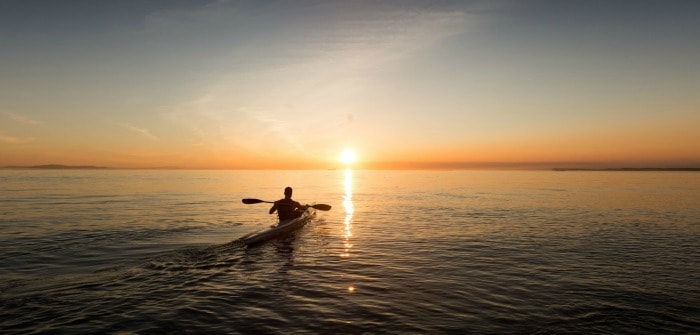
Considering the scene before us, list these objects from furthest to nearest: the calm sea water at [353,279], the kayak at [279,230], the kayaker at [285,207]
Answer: the kayaker at [285,207] → the kayak at [279,230] → the calm sea water at [353,279]

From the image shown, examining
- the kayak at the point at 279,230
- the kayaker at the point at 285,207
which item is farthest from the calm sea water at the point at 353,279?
the kayaker at the point at 285,207

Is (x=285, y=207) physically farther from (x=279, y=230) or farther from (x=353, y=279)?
(x=353, y=279)

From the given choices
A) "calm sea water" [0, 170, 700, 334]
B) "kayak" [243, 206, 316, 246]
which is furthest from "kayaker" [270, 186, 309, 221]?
"calm sea water" [0, 170, 700, 334]

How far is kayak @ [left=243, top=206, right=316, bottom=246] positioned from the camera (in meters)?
20.5

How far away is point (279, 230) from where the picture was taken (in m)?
23.3

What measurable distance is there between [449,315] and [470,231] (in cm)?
1608

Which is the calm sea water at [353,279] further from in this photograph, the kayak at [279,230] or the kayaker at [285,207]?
the kayaker at [285,207]

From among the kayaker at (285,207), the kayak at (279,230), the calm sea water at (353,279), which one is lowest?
the calm sea water at (353,279)

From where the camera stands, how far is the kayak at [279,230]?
20469 millimetres

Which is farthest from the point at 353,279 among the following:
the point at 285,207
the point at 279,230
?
the point at 285,207

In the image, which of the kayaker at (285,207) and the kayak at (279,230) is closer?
the kayak at (279,230)

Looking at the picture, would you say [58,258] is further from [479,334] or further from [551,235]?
[551,235]

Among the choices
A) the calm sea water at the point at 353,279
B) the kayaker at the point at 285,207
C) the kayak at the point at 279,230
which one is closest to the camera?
the calm sea water at the point at 353,279

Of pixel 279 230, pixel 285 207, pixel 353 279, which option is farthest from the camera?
pixel 285 207
